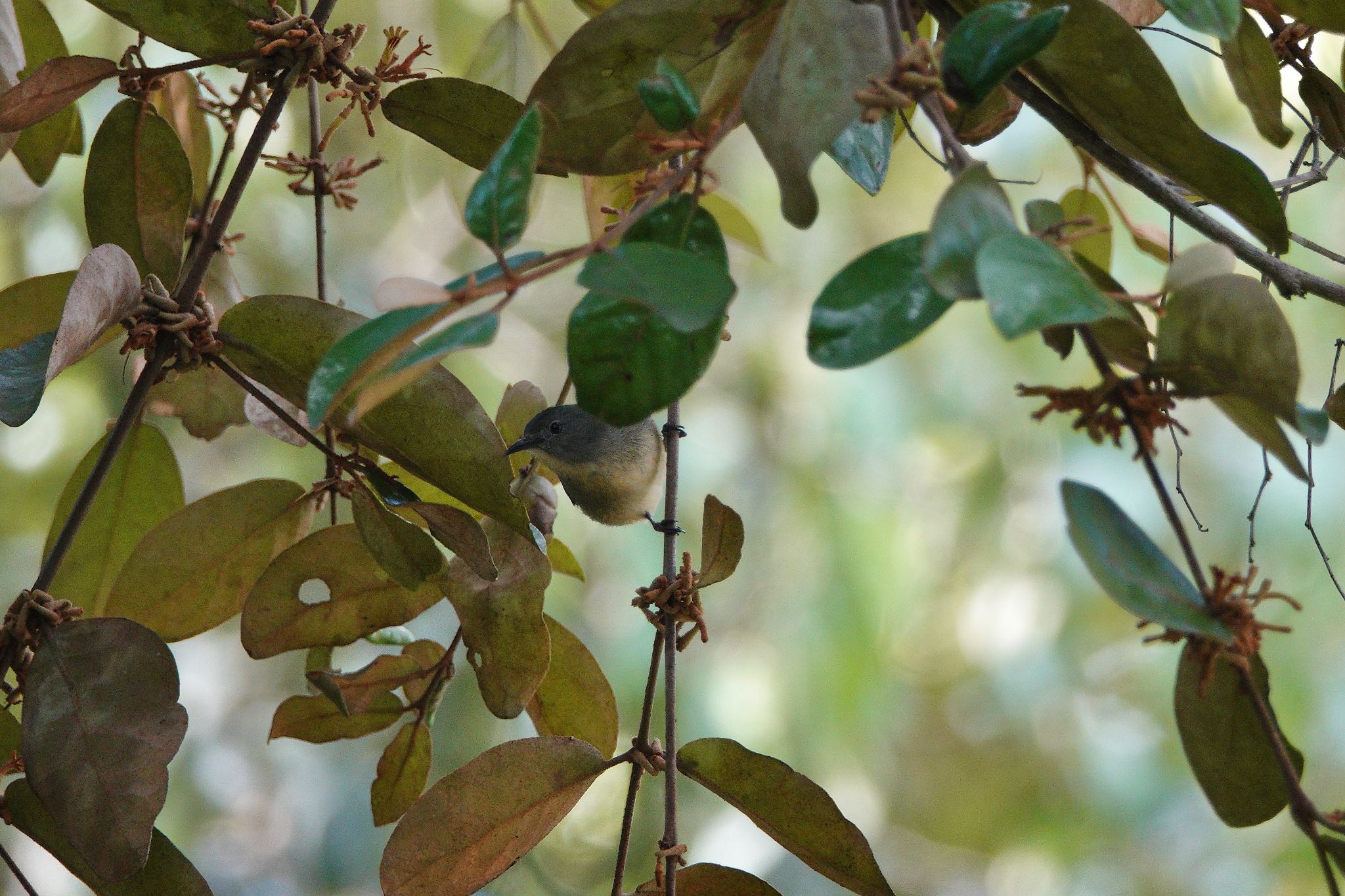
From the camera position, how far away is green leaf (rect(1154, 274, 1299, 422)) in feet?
1.35

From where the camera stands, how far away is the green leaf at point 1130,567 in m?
0.41

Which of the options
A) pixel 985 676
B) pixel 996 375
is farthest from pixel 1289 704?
pixel 996 375

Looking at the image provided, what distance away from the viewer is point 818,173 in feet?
9.64

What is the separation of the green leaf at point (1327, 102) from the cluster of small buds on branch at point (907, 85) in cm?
34

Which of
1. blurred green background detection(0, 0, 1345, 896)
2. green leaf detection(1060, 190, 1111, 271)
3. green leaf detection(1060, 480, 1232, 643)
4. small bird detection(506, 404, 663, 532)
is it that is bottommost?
green leaf detection(1060, 480, 1232, 643)

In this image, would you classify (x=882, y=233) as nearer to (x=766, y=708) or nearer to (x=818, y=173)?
(x=818, y=173)

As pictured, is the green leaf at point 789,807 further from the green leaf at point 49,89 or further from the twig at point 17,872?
the green leaf at point 49,89

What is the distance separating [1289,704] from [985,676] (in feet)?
2.12

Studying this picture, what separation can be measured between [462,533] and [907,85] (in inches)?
11.9

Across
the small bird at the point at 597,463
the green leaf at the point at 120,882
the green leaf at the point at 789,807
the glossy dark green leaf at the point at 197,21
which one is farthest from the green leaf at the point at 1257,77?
the small bird at the point at 597,463

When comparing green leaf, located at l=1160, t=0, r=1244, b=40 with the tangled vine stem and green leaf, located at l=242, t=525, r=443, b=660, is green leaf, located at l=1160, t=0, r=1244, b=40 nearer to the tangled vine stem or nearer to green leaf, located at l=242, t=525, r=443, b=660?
the tangled vine stem

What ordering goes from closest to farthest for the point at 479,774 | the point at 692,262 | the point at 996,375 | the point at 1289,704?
the point at 692,262 → the point at 479,774 → the point at 1289,704 → the point at 996,375

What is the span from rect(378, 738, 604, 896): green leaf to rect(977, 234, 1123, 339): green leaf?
0.37 metres

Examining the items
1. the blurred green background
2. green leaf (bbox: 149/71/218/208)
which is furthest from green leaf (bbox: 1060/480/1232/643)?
the blurred green background
